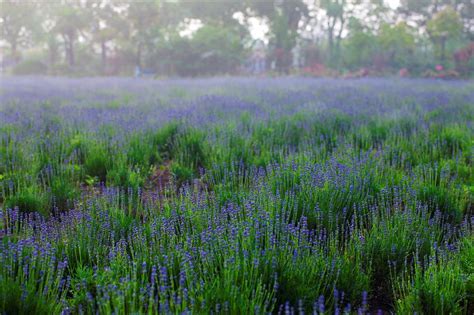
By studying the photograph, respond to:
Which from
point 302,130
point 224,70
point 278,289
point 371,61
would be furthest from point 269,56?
point 278,289

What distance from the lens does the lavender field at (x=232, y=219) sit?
1.96 meters

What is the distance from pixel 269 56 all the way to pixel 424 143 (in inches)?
1076

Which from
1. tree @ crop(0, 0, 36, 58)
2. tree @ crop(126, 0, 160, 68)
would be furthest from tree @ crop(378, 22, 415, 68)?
tree @ crop(0, 0, 36, 58)

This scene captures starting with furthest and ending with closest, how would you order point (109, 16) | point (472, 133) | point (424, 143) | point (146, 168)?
point (109, 16)
point (472, 133)
point (424, 143)
point (146, 168)

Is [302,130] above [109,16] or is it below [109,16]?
below

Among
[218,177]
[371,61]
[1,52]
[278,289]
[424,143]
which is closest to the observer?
[278,289]

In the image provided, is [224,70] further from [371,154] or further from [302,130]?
[371,154]

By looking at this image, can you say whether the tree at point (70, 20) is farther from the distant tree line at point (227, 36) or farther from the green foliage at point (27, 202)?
the green foliage at point (27, 202)

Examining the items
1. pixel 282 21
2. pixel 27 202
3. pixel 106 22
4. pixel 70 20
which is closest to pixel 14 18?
pixel 70 20

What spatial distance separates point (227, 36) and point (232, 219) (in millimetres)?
27171

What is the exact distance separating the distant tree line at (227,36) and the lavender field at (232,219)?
66.3 ft

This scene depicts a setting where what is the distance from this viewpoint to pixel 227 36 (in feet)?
92.7

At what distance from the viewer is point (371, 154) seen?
3.97 meters

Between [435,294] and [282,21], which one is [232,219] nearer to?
[435,294]
